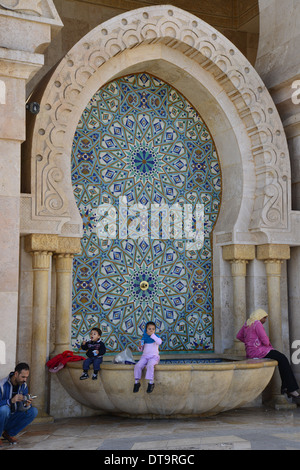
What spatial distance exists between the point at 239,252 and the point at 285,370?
1332 millimetres

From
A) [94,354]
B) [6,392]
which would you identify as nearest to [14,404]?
[6,392]

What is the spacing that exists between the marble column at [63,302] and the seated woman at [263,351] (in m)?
1.80

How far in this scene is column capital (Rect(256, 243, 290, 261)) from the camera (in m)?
6.89

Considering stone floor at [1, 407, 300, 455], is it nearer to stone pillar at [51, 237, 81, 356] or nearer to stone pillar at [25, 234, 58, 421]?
stone pillar at [25, 234, 58, 421]

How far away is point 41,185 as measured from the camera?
6.05m

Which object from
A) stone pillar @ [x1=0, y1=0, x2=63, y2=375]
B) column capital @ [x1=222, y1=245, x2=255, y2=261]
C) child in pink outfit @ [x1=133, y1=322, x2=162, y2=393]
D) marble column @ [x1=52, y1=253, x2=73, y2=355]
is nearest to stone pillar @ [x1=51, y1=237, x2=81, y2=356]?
marble column @ [x1=52, y1=253, x2=73, y2=355]

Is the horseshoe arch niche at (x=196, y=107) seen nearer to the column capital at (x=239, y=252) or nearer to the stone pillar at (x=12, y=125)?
the column capital at (x=239, y=252)

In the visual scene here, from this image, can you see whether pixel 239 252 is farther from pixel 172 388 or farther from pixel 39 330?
pixel 39 330

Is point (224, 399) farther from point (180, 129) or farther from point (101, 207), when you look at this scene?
point (180, 129)

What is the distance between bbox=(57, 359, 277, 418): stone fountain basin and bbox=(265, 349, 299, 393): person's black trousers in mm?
350

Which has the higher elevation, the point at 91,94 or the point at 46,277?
the point at 91,94

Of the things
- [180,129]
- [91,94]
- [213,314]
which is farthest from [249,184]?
[91,94]

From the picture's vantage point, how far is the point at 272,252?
22.6 ft
